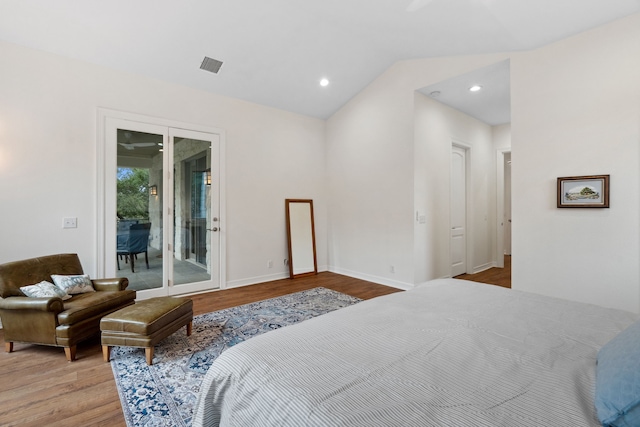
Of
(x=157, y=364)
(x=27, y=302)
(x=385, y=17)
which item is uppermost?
(x=385, y=17)

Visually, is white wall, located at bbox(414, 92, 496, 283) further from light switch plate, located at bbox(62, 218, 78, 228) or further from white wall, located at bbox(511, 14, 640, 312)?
light switch plate, located at bbox(62, 218, 78, 228)

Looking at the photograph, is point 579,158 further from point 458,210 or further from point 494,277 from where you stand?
point 494,277

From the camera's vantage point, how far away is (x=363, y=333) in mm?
1295

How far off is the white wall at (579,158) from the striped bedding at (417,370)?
5.80ft

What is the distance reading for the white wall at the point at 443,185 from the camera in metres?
4.39

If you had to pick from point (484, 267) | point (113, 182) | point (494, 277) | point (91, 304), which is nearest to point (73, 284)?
point (91, 304)

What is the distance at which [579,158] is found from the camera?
118 inches

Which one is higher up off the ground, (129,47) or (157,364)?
(129,47)

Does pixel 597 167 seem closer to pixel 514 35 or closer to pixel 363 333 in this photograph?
pixel 514 35

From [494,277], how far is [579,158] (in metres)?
2.76

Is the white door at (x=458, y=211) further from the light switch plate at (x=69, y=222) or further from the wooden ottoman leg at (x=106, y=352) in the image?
the light switch plate at (x=69, y=222)

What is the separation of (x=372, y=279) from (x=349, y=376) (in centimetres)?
404

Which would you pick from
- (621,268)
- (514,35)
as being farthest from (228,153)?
(621,268)

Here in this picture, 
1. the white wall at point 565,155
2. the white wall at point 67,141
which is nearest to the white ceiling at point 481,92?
the white wall at point 565,155
